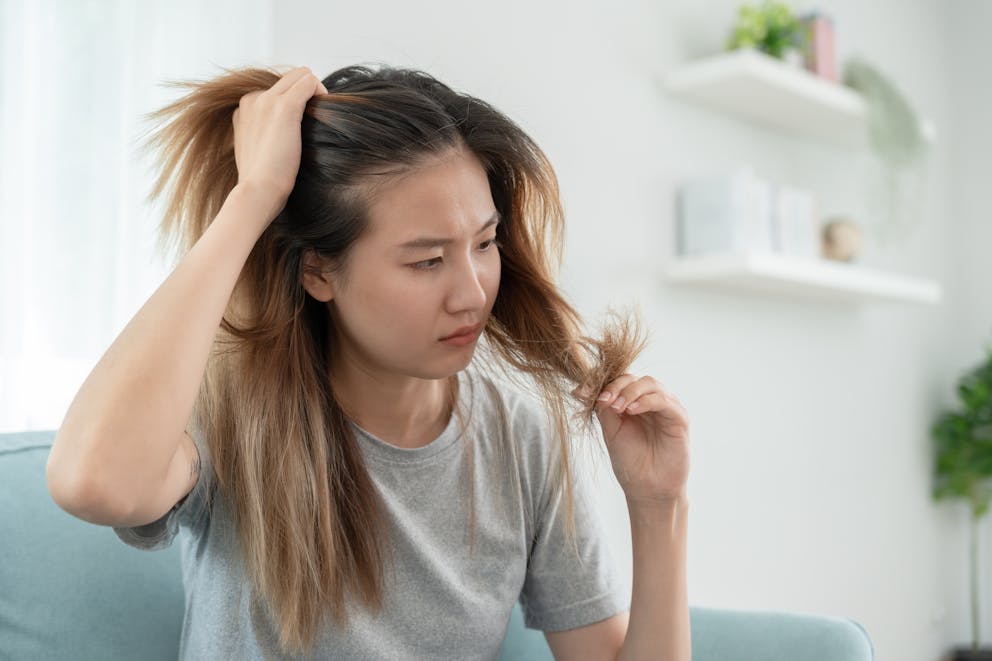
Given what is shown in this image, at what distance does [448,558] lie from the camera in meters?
1.21

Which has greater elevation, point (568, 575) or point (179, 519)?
point (179, 519)

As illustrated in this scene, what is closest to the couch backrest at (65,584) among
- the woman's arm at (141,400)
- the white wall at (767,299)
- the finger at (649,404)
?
the woman's arm at (141,400)

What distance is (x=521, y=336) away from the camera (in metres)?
1.23

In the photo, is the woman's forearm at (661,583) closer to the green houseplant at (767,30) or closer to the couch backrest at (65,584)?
the couch backrest at (65,584)

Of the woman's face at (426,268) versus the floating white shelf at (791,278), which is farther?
the floating white shelf at (791,278)

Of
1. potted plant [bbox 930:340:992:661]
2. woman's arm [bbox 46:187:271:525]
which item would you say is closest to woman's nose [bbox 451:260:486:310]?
woman's arm [bbox 46:187:271:525]

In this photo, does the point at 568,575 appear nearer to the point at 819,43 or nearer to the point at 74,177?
the point at 74,177

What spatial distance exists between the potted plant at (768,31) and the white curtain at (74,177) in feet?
4.85

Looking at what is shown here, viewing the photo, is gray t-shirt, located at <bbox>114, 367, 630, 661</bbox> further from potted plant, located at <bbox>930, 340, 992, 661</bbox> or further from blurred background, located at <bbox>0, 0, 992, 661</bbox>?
potted plant, located at <bbox>930, 340, 992, 661</bbox>

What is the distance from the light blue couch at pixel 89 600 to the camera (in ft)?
3.46

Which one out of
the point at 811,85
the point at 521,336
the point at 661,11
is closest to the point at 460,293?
the point at 521,336

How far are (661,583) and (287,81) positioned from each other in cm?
72

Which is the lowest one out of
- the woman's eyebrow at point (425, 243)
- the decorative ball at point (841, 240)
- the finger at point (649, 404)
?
the finger at point (649, 404)

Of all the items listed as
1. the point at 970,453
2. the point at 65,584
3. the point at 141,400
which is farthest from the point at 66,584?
the point at 970,453
